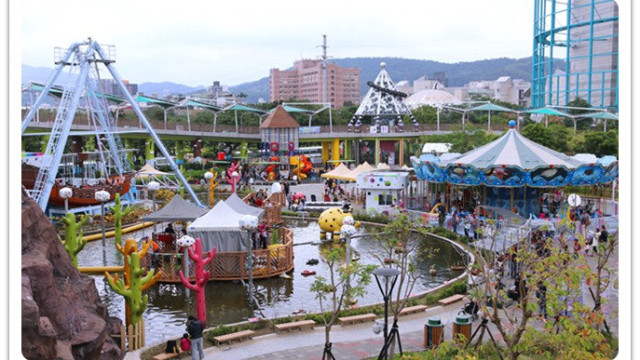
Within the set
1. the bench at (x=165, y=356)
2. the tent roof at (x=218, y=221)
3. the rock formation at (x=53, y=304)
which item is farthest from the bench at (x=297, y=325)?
the tent roof at (x=218, y=221)

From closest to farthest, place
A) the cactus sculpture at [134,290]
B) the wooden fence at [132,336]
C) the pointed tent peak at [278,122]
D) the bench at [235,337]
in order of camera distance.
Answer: the wooden fence at [132,336]
the cactus sculpture at [134,290]
the bench at [235,337]
the pointed tent peak at [278,122]

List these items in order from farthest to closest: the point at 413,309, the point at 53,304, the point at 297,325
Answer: the point at 413,309, the point at 297,325, the point at 53,304

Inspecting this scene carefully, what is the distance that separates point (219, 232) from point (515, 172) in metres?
13.1

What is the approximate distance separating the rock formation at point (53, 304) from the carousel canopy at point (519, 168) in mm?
20216

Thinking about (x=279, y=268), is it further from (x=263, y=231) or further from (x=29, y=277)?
(x=29, y=277)

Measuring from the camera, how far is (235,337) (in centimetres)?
1537

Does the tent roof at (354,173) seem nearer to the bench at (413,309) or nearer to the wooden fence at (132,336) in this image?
the bench at (413,309)

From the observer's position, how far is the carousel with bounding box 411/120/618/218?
28922 millimetres

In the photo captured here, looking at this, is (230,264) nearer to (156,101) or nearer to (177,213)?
(177,213)

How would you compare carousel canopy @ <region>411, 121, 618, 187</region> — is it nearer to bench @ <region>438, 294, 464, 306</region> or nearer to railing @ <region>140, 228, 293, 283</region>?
railing @ <region>140, 228, 293, 283</region>

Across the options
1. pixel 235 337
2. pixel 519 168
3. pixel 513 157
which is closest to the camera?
pixel 235 337

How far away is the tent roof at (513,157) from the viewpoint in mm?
28953

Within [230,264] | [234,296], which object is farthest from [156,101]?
[234,296]

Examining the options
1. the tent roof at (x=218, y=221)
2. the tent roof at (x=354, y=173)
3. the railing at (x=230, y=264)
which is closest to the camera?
the railing at (x=230, y=264)
